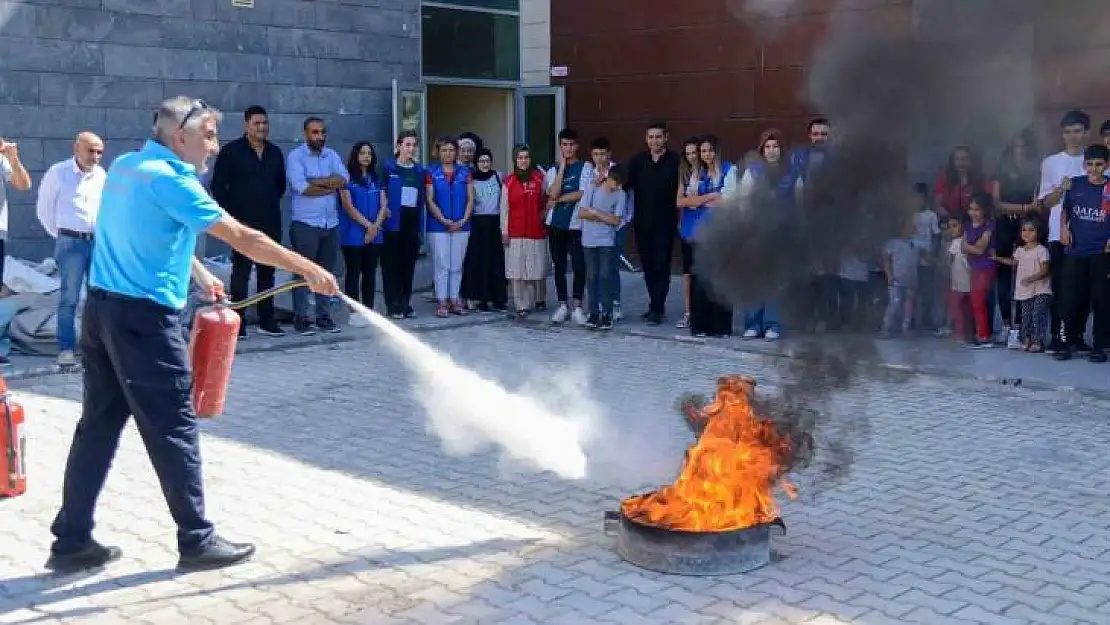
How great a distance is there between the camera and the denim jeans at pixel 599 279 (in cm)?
1198

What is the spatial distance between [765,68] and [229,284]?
752 cm

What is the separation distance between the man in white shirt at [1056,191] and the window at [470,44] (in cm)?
885

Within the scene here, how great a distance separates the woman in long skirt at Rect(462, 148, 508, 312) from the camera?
12.9 metres

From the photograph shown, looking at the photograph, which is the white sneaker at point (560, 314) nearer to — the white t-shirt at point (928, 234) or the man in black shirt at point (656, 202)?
the man in black shirt at point (656, 202)

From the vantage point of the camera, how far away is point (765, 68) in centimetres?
1524

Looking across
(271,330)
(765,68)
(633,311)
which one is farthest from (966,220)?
(271,330)

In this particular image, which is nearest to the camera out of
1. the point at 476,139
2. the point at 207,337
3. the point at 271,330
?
the point at 207,337

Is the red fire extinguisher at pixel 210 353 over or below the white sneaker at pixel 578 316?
over

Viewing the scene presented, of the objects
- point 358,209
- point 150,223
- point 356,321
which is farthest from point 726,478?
point 356,321

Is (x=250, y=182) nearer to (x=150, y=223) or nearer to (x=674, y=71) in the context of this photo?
(x=150, y=223)

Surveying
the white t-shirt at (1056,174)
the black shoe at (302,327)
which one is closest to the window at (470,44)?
the black shoe at (302,327)

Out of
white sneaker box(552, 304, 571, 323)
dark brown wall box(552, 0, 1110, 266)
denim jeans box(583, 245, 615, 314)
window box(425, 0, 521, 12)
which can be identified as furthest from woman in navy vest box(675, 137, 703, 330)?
window box(425, 0, 521, 12)

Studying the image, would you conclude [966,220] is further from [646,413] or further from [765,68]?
[765,68]

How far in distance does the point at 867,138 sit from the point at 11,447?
4357mm
